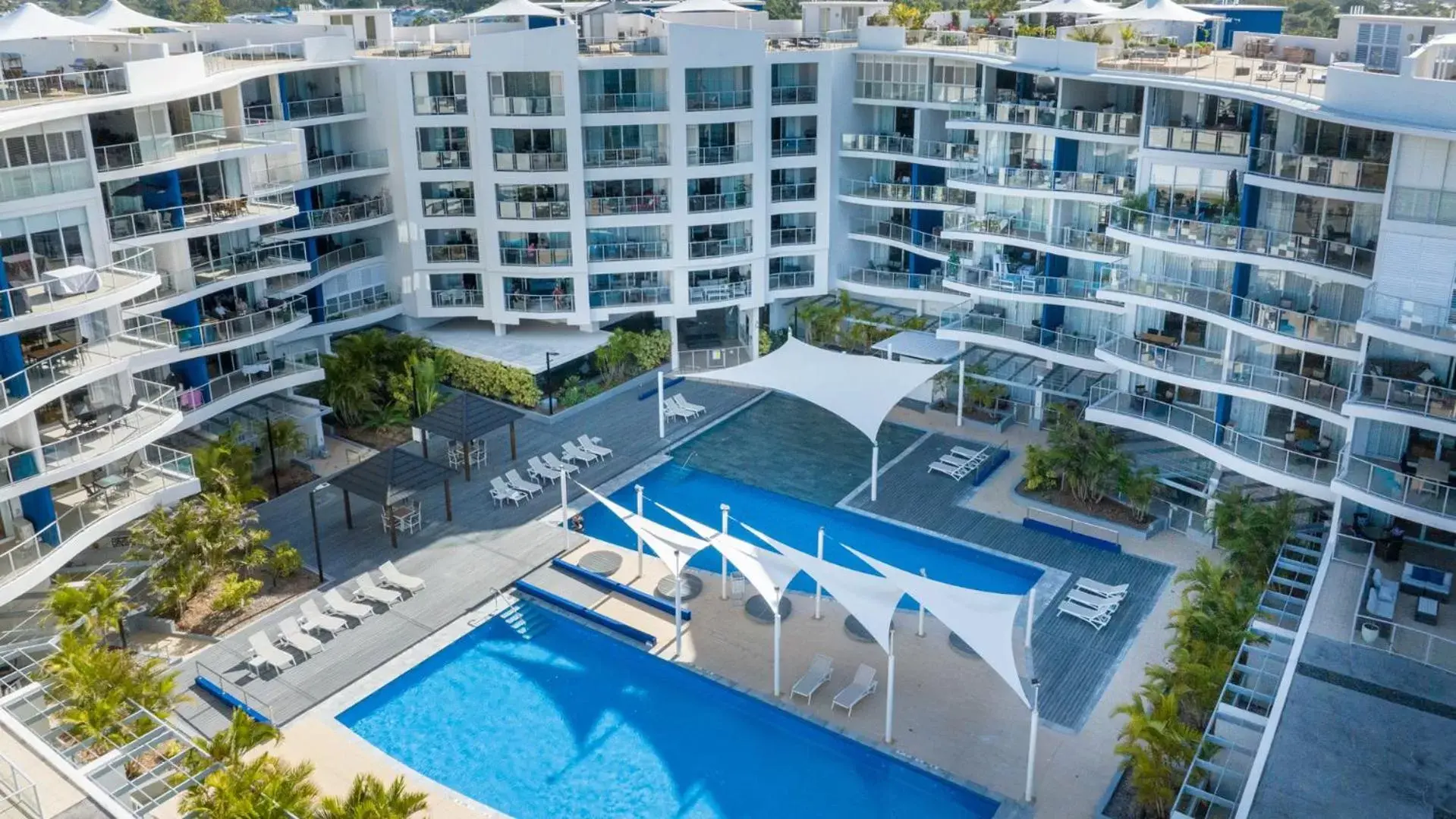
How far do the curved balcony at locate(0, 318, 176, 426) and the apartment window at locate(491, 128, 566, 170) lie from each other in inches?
574

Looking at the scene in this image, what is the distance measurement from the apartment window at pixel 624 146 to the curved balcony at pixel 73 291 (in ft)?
54.4

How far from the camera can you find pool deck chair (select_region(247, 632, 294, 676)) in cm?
2764

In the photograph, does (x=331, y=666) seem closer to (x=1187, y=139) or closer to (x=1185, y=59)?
(x=1187, y=139)

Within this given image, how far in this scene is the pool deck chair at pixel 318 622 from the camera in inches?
1141

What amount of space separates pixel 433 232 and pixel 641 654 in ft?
70.4

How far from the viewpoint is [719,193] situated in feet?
145

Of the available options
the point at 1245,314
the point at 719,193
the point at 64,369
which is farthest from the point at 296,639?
the point at 1245,314

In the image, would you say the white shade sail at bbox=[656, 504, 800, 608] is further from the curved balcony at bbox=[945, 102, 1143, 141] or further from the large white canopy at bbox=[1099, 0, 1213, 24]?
the large white canopy at bbox=[1099, 0, 1213, 24]

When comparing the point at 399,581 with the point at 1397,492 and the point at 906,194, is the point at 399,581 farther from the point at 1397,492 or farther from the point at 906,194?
the point at 906,194

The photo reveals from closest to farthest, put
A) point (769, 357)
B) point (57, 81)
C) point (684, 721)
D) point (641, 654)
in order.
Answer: point (684, 721) → point (641, 654) → point (57, 81) → point (769, 357)

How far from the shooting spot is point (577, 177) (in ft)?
138

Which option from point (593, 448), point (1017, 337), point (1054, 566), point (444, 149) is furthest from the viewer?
point (444, 149)

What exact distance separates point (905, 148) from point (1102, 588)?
2073 centimetres

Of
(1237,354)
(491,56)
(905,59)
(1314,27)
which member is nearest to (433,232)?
(491,56)
